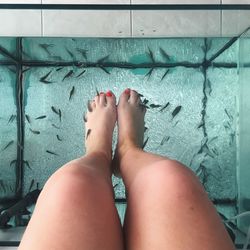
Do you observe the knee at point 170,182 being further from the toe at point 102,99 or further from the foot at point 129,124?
the toe at point 102,99

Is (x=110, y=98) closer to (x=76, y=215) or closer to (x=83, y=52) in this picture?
(x=83, y=52)

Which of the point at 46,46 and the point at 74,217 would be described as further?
the point at 46,46

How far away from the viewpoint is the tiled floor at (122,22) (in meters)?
1.11

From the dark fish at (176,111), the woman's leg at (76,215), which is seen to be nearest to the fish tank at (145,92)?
the dark fish at (176,111)

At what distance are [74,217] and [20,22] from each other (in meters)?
0.76

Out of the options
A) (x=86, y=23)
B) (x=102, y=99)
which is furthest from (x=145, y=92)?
(x=86, y=23)

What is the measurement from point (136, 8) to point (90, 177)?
665 mm

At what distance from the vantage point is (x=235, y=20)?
1118 millimetres

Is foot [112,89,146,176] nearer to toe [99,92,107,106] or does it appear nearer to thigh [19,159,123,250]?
toe [99,92,107,106]

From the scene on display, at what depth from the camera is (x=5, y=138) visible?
117 cm

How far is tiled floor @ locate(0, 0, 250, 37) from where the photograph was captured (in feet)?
A: 3.66

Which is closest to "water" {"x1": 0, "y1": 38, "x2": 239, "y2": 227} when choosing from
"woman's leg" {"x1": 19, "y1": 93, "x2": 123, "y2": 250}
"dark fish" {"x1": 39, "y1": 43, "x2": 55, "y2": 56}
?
"dark fish" {"x1": 39, "y1": 43, "x2": 55, "y2": 56}

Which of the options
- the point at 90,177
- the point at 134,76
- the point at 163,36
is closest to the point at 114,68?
the point at 134,76

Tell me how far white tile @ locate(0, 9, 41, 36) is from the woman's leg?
2.01 ft
